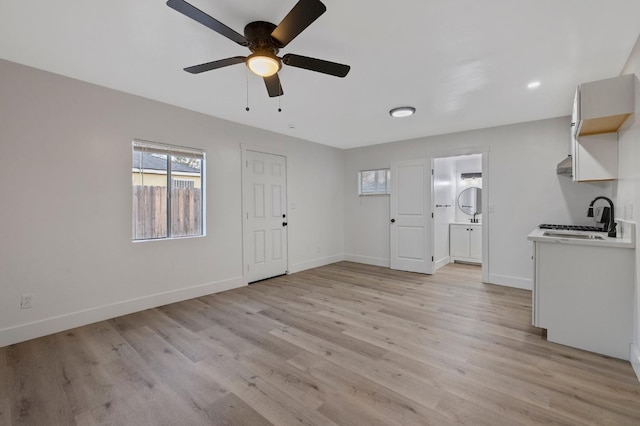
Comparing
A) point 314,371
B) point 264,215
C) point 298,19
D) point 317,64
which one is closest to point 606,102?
point 317,64

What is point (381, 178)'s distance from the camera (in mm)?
5996

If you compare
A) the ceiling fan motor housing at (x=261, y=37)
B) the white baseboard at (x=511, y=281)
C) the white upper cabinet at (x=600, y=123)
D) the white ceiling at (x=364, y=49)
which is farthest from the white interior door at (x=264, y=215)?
the white upper cabinet at (x=600, y=123)

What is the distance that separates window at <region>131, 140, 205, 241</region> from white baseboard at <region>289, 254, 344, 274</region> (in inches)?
77.6

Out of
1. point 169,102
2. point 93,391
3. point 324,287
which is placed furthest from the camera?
point 324,287

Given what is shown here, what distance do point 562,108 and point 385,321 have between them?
140 inches

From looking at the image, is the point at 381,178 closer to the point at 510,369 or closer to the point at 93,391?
the point at 510,369

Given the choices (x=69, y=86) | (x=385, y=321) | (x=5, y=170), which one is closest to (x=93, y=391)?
(x=5, y=170)

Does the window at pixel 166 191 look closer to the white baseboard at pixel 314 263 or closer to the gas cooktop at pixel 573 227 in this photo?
the white baseboard at pixel 314 263

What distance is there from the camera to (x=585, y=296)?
2498 millimetres

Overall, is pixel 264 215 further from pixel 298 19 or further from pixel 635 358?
pixel 635 358

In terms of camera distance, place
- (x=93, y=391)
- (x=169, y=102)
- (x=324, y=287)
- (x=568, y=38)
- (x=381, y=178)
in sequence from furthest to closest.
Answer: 1. (x=381, y=178)
2. (x=324, y=287)
3. (x=169, y=102)
4. (x=568, y=38)
5. (x=93, y=391)

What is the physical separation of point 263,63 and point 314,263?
4.32 metres

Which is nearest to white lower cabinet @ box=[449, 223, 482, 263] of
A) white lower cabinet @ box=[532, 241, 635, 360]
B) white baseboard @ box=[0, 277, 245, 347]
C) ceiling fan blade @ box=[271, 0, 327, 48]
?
white lower cabinet @ box=[532, 241, 635, 360]

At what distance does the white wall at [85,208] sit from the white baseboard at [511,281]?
4.19m
